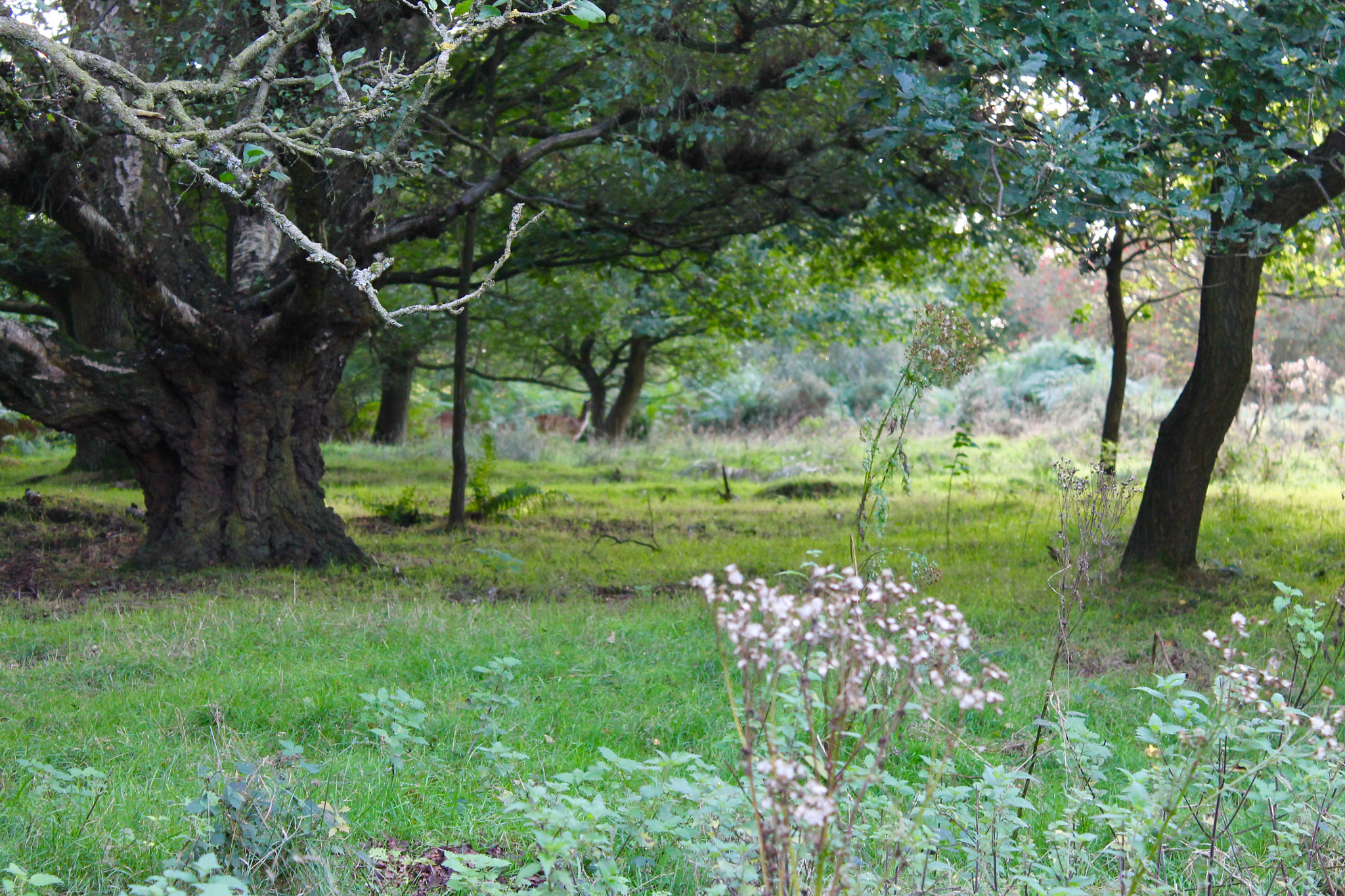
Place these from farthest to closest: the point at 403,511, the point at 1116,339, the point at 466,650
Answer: the point at 403,511 → the point at 1116,339 → the point at 466,650

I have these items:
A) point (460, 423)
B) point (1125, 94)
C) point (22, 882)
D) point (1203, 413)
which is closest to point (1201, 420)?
point (1203, 413)

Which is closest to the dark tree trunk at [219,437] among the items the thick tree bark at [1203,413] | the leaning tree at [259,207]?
the leaning tree at [259,207]

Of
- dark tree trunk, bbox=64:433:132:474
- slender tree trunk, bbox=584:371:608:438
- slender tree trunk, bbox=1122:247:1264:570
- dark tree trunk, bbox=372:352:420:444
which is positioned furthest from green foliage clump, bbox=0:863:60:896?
slender tree trunk, bbox=584:371:608:438

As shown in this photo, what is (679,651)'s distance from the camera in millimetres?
5352

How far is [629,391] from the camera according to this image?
828 inches

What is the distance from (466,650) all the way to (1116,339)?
6.86 m

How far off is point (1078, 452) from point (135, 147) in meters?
13.1

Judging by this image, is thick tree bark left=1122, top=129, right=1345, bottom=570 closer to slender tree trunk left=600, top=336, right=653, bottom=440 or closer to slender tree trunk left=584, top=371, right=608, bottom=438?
slender tree trunk left=600, top=336, right=653, bottom=440

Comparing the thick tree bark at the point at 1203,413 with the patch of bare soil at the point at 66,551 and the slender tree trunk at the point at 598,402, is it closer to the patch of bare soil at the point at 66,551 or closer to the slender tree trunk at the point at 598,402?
the patch of bare soil at the point at 66,551

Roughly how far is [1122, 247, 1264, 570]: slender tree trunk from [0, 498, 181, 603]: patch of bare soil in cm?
704

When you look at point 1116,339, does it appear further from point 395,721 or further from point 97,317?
point 97,317

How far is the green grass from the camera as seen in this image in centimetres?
316

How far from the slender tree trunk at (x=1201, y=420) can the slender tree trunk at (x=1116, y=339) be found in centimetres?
107

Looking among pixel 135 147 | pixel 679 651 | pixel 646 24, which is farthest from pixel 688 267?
pixel 679 651
